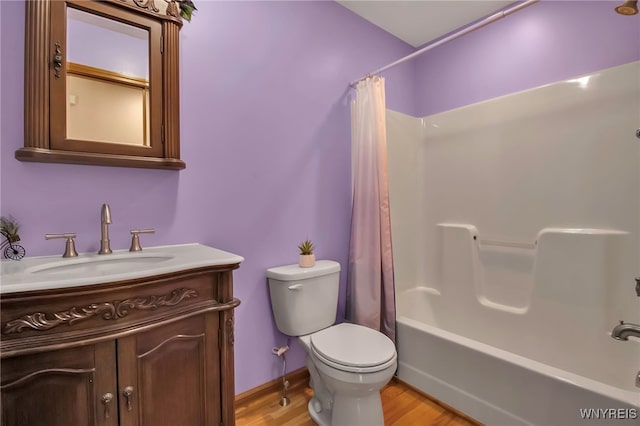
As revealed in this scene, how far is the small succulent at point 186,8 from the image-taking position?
54.0 inches

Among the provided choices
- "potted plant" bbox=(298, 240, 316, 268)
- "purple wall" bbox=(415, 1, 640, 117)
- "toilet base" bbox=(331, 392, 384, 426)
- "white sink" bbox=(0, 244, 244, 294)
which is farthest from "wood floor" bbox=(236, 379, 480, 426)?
"purple wall" bbox=(415, 1, 640, 117)

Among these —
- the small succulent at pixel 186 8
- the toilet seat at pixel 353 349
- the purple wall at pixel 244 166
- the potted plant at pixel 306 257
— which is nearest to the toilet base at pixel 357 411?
the toilet seat at pixel 353 349

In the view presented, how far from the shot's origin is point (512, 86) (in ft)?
6.73

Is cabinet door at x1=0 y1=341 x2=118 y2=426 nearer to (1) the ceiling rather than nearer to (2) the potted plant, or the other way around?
(2) the potted plant

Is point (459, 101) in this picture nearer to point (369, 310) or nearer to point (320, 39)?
point (320, 39)

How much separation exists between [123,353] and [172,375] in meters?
0.20

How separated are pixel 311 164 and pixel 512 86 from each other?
1.53 metres

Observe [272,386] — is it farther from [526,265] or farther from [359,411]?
[526,265]

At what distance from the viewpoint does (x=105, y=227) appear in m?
1.18

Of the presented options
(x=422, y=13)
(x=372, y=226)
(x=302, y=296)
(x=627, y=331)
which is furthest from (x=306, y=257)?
(x=422, y=13)

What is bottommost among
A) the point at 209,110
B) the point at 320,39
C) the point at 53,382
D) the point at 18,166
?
the point at 53,382

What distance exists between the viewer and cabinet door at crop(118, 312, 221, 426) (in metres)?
0.90

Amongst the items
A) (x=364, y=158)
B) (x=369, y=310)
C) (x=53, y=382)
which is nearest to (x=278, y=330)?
(x=369, y=310)

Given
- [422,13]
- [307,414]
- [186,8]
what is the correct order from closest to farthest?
[186,8] < [307,414] < [422,13]
